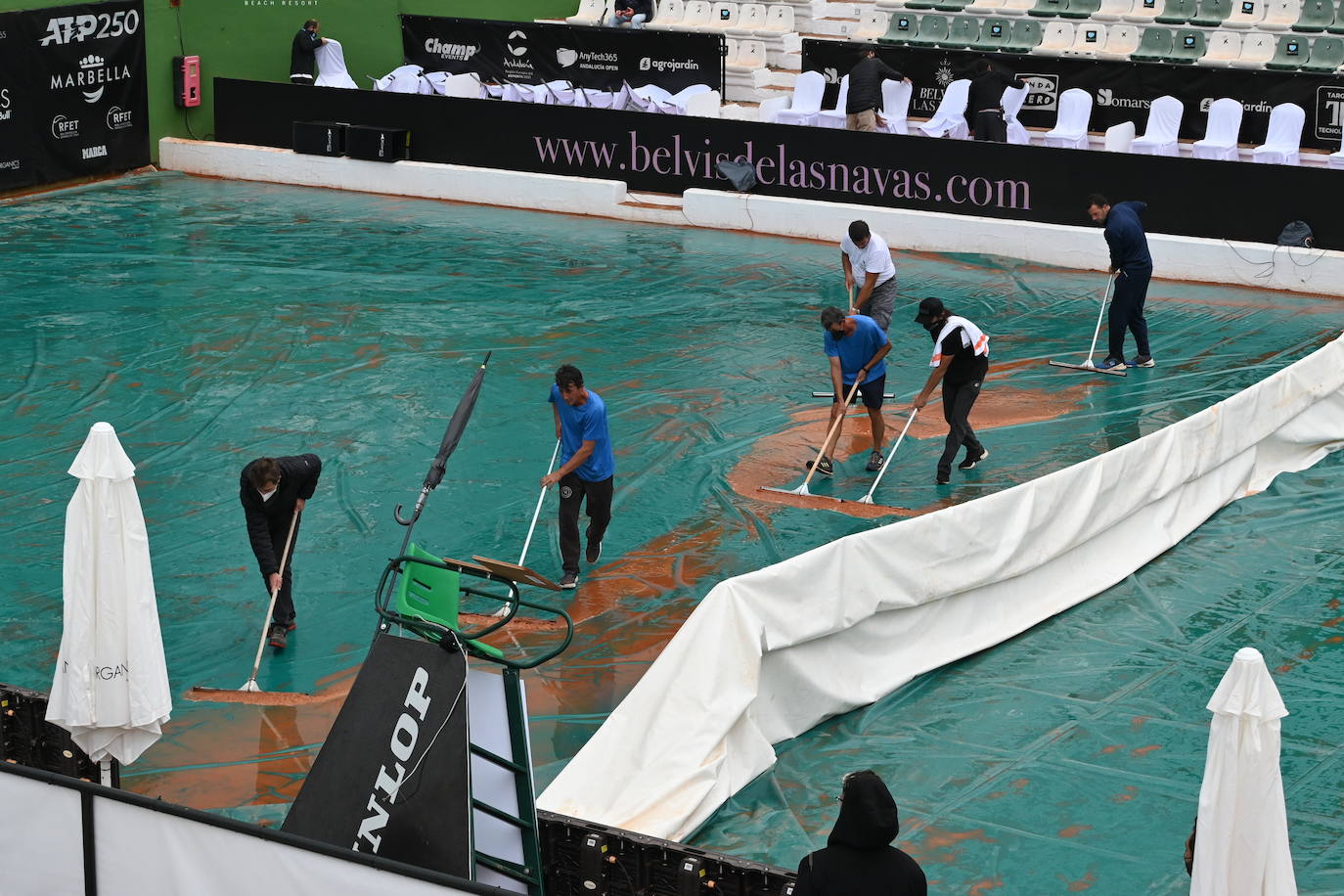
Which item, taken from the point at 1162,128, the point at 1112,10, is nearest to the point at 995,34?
the point at 1112,10

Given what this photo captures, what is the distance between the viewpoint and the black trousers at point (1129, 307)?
54.3ft

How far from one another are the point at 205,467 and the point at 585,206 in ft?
37.4

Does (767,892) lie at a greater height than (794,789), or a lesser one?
greater

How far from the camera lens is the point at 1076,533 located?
38.8ft

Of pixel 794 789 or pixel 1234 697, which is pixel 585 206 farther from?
pixel 1234 697

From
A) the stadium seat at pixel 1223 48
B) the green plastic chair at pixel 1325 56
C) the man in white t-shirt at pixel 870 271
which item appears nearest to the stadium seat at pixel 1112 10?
the stadium seat at pixel 1223 48

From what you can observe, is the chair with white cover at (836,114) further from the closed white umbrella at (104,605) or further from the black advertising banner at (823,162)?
the closed white umbrella at (104,605)

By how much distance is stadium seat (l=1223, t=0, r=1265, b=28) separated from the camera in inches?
Result: 1130

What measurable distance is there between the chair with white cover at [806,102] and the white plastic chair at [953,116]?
195 cm

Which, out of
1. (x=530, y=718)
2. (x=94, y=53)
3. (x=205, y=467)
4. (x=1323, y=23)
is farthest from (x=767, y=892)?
(x=1323, y=23)

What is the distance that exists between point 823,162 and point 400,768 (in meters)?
17.1

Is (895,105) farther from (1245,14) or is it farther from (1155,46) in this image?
(1245,14)

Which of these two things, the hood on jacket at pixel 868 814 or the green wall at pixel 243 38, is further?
the green wall at pixel 243 38

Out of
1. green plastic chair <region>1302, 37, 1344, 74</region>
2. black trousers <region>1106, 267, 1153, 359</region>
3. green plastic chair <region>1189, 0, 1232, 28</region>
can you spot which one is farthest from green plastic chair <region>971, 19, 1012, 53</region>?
black trousers <region>1106, 267, 1153, 359</region>
